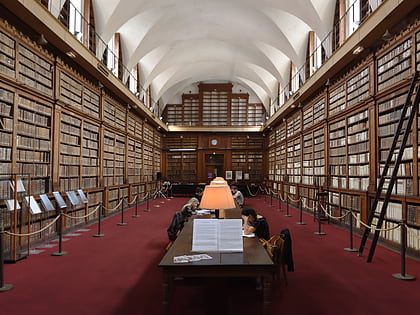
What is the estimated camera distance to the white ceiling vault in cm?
908

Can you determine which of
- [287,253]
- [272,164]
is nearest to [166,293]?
[287,253]

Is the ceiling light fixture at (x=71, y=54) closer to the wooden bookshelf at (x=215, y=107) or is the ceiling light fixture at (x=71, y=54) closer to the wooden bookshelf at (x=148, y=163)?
the wooden bookshelf at (x=148, y=163)

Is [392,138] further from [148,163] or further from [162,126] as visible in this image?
[162,126]

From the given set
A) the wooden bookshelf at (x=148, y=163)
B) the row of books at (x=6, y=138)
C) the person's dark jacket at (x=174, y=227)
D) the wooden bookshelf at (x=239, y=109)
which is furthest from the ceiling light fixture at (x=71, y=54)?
the wooden bookshelf at (x=239, y=109)

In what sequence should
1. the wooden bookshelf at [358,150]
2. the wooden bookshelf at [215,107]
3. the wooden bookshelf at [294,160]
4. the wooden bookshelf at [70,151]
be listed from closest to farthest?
Answer: the wooden bookshelf at [358,150]
the wooden bookshelf at [70,151]
the wooden bookshelf at [294,160]
the wooden bookshelf at [215,107]

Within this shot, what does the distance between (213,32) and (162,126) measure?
6239 millimetres

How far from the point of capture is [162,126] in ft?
58.3

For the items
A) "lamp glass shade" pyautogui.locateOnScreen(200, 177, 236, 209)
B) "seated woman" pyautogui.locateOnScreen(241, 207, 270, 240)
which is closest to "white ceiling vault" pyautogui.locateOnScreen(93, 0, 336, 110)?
"seated woman" pyautogui.locateOnScreen(241, 207, 270, 240)

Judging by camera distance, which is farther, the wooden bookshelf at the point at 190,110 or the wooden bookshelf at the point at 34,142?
the wooden bookshelf at the point at 190,110

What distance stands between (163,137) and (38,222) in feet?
46.6

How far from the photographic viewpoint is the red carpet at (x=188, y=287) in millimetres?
3043

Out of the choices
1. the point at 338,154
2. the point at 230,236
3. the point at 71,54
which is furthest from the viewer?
the point at 338,154

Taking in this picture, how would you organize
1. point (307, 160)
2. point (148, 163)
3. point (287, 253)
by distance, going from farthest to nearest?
1. point (148, 163)
2. point (307, 160)
3. point (287, 253)

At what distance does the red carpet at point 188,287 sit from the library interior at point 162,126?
0.07 m
